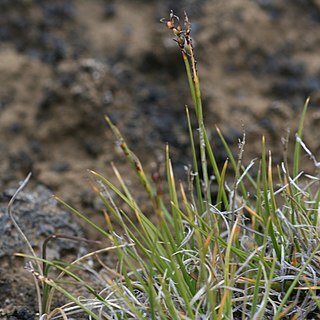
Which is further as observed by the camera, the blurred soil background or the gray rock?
the blurred soil background

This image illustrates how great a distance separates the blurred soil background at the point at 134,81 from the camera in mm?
3113

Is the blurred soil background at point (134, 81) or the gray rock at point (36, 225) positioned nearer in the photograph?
the gray rock at point (36, 225)

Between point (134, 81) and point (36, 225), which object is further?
point (134, 81)

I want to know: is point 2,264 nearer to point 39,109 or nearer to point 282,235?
point 282,235

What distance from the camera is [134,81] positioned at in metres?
3.33

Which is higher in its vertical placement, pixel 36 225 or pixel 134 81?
pixel 134 81

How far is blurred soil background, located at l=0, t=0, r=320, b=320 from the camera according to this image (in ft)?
10.2

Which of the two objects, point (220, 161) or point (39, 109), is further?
point (39, 109)

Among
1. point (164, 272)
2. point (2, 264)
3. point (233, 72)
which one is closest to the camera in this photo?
point (164, 272)

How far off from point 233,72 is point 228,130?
0.40 m

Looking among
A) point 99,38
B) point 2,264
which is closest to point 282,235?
point 2,264

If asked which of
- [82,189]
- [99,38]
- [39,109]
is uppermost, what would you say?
[99,38]

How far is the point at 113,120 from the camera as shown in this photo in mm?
3176

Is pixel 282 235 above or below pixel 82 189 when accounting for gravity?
above
